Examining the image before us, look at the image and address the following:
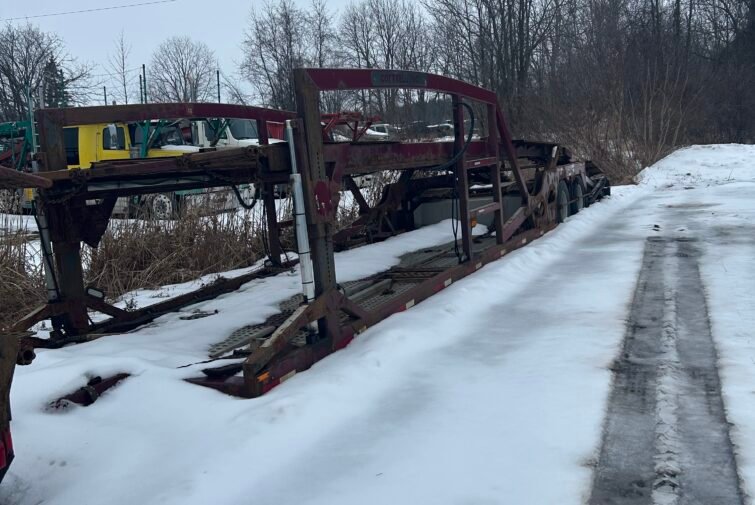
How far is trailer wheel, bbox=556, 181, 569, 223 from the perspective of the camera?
37.6ft

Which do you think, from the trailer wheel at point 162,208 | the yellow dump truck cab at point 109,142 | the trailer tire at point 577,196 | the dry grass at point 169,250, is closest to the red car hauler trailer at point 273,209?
the dry grass at point 169,250

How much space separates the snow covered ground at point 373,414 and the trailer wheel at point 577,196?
256 inches

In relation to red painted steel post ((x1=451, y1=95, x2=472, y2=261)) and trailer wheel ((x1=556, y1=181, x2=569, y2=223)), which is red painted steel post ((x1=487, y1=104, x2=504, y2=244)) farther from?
trailer wheel ((x1=556, y1=181, x2=569, y2=223))

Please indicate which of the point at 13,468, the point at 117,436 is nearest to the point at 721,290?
the point at 117,436

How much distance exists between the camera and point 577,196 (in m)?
12.9

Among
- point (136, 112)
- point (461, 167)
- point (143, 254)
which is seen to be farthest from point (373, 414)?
point (143, 254)

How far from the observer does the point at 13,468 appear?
3205 millimetres

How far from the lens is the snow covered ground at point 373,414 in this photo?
3.07m

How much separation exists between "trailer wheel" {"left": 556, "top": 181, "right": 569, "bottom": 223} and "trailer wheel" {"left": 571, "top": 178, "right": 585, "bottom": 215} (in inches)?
23.9

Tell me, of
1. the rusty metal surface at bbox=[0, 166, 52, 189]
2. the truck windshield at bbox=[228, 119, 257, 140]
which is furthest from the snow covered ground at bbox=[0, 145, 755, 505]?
the truck windshield at bbox=[228, 119, 257, 140]

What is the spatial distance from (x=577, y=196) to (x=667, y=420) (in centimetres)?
968

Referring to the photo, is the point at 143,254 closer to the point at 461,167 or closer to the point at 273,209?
the point at 273,209

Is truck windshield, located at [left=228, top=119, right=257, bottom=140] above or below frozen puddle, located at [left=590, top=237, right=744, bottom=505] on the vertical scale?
above

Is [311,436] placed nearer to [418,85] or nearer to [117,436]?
[117,436]
